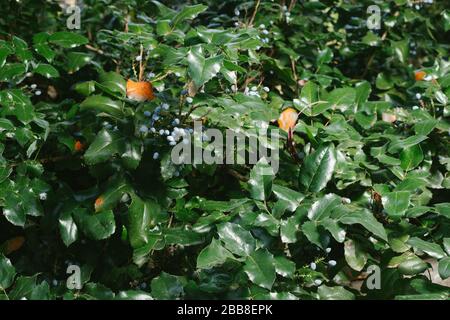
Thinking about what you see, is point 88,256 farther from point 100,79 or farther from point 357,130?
point 357,130

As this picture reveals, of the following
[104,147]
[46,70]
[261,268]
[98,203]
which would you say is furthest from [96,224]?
[46,70]

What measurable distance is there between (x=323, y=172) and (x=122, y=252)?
51 cm

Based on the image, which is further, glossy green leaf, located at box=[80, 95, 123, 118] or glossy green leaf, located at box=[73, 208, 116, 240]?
glossy green leaf, located at box=[80, 95, 123, 118]

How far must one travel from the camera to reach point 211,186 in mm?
1527

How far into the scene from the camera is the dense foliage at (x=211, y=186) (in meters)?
1.16

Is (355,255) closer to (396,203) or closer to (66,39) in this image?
(396,203)

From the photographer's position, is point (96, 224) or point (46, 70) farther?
point (46, 70)

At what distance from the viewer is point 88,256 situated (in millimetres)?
1383

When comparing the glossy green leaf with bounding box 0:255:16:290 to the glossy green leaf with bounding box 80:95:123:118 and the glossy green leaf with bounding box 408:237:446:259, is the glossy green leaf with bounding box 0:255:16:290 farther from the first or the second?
the glossy green leaf with bounding box 408:237:446:259

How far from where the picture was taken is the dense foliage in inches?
45.7

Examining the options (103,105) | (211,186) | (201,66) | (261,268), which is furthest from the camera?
(211,186)

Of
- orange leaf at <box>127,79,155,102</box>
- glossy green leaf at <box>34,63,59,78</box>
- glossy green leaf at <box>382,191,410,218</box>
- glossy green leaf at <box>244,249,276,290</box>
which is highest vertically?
glossy green leaf at <box>382,191,410,218</box>

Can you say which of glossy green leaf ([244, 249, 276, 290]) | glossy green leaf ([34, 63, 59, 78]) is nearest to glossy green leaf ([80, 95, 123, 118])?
glossy green leaf ([34, 63, 59, 78])

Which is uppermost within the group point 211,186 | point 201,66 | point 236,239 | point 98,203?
point 201,66
